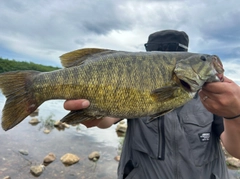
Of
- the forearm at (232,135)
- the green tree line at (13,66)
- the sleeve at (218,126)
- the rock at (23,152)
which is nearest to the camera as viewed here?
the forearm at (232,135)

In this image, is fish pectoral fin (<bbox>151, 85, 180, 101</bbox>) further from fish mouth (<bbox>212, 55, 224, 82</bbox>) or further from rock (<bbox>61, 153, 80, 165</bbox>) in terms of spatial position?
rock (<bbox>61, 153, 80, 165</bbox>)

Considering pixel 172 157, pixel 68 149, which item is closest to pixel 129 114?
pixel 172 157

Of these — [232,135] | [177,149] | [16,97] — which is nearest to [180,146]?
[177,149]

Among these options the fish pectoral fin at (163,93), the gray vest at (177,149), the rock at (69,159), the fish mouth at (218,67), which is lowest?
the rock at (69,159)

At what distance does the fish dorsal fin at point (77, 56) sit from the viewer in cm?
252

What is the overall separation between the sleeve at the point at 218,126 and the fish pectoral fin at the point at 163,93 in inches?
44.4

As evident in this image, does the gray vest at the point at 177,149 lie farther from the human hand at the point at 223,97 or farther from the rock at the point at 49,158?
the rock at the point at 49,158

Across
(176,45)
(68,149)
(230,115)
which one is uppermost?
(176,45)

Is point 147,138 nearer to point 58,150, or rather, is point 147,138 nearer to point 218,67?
point 218,67

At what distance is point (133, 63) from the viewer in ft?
7.76

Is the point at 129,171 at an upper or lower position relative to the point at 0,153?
upper

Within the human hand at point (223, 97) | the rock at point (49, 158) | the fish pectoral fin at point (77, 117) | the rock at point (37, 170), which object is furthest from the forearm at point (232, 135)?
the rock at point (49, 158)

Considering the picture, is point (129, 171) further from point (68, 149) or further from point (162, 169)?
point (68, 149)

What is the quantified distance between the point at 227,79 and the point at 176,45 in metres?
1.54
